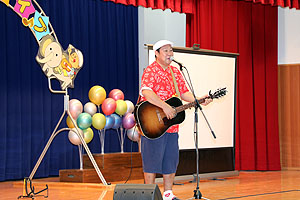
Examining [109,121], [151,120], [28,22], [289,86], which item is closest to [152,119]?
[151,120]

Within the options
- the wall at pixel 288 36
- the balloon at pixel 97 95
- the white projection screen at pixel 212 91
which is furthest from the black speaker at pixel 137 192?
the wall at pixel 288 36

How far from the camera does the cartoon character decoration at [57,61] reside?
4844mm

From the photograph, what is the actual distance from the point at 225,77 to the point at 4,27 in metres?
3.06

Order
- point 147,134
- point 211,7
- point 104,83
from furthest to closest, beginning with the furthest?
point 104,83
point 211,7
point 147,134

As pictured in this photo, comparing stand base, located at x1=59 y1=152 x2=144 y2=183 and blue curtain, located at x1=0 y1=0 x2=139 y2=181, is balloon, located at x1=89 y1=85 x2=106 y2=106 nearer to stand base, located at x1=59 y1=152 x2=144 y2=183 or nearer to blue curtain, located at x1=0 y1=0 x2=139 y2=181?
stand base, located at x1=59 y1=152 x2=144 y2=183

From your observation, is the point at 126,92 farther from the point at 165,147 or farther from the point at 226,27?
the point at 165,147

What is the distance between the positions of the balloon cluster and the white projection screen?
984 millimetres

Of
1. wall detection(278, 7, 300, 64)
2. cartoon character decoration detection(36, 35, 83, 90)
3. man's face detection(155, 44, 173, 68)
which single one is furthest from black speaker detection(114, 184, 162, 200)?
wall detection(278, 7, 300, 64)

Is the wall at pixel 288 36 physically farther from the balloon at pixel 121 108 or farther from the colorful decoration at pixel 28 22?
the colorful decoration at pixel 28 22

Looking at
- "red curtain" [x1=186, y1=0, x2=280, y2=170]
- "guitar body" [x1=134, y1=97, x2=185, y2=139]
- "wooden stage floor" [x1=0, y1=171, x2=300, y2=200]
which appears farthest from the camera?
"red curtain" [x1=186, y1=0, x2=280, y2=170]

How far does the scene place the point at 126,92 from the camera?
7.48 metres

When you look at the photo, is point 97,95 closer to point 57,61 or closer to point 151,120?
point 57,61

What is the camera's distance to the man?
3.37m

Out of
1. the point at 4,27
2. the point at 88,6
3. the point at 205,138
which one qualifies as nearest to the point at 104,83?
the point at 88,6
